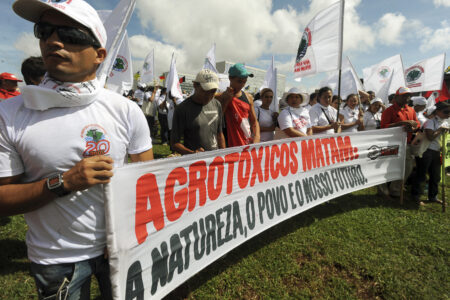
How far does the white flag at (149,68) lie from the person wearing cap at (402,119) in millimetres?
7718

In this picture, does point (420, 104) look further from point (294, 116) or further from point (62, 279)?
point (62, 279)

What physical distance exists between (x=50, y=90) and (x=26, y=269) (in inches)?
111

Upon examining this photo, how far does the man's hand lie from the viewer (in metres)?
1.03

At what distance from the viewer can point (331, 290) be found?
2.54 meters

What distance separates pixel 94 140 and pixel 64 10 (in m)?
0.56

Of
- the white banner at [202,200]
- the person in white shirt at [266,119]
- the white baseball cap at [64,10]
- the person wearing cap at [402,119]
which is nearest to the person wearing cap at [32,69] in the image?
the white baseball cap at [64,10]

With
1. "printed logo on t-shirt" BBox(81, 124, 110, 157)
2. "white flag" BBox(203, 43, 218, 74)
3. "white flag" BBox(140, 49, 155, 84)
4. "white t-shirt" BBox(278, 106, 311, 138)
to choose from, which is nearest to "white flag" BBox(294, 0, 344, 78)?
"white t-shirt" BBox(278, 106, 311, 138)

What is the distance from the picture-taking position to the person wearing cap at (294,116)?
4039 millimetres

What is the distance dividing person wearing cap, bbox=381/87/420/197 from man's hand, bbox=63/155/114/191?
5.58m

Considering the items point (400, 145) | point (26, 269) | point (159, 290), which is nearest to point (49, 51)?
point (159, 290)

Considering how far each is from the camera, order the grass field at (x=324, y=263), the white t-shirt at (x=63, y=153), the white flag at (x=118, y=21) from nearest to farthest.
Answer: the white t-shirt at (x=63, y=153) → the white flag at (x=118, y=21) → the grass field at (x=324, y=263)

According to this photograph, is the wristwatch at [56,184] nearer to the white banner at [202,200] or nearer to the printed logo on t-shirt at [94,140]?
the printed logo on t-shirt at [94,140]

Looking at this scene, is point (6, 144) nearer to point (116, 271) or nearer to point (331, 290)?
point (116, 271)

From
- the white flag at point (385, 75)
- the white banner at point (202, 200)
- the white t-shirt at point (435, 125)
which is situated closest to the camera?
the white banner at point (202, 200)
